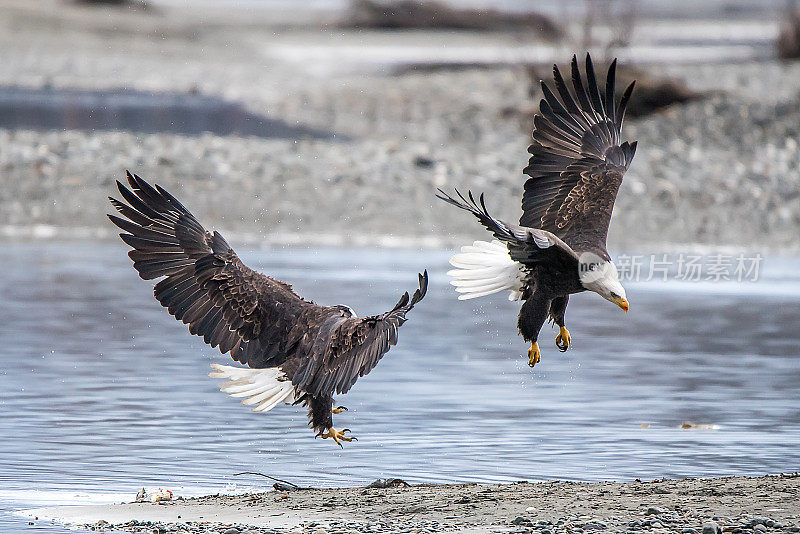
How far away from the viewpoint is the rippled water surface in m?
6.71

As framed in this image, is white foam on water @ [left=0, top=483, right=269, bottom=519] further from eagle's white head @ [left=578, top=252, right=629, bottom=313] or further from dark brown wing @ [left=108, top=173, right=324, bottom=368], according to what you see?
eagle's white head @ [left=578, top=252, right=629, bottom=313]

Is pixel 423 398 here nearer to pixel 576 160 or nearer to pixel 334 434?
pixel 576 160

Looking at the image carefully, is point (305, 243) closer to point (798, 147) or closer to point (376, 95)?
point (798, 147)

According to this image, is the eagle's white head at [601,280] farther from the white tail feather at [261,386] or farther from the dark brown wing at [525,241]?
the white tail feather at [261,386]

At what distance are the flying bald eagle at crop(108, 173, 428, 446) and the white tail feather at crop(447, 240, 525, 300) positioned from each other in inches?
52.7

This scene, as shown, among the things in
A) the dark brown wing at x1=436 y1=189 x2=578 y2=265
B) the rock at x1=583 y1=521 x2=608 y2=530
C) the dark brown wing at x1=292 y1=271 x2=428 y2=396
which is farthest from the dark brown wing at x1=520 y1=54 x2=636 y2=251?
the rock at x1=583 y1=521 x2=608 y2=530

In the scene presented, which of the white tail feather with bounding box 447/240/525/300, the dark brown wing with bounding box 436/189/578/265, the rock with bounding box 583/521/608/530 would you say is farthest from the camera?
the white tail feather with bounding box 447/240/525/300

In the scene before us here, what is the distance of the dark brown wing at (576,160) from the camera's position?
26.3ft

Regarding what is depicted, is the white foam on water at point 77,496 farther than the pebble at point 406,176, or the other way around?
the pebble at point 406,176

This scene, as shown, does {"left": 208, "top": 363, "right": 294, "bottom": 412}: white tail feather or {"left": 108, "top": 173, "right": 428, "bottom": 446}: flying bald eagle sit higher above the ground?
{"left": 108, "top": 173, "right": 428, "bottom": 446}: flying bald eagle

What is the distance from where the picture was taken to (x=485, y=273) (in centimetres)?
779

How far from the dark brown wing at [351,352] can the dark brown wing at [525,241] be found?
1.67ft

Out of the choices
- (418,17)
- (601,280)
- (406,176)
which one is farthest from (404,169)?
(418,17)

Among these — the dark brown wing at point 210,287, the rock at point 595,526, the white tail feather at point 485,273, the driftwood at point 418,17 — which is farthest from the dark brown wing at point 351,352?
the driftwood at point 418,17
